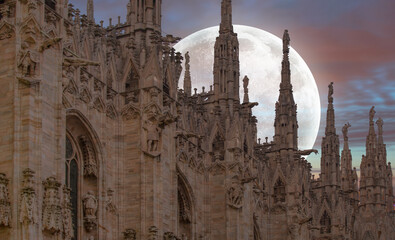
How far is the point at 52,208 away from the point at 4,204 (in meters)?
1.52

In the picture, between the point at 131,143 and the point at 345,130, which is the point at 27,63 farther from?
the point at 345,130

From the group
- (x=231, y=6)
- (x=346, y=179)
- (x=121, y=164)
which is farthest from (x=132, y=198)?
(x=346, y=179)

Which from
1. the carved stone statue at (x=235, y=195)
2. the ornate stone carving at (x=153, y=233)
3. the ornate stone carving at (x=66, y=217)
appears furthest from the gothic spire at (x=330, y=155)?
the ornate stone carving at (x=66, y=217)

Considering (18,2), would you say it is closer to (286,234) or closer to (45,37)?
(45,37)

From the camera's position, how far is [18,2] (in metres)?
29.2

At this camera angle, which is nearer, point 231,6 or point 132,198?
point 132,198

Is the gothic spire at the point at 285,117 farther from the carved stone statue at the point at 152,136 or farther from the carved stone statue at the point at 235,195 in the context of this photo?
the carved stone statue at the point at 152,136

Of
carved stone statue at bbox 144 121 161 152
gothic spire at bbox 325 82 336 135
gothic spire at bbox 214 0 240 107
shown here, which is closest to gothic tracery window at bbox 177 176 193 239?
gothic spire at bbox 214 0 240 107

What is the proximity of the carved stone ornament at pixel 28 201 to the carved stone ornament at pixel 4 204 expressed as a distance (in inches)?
14.9

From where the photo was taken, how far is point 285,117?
61031 millimetres

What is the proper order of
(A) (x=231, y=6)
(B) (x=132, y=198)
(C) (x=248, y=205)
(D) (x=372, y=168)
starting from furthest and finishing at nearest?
(D) (x=372, y=168), (A) (x=231, y=6), (C) (x=248, y=205), (B) (x=132, y=198)

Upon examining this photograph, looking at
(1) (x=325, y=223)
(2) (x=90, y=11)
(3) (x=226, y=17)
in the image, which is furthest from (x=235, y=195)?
(1) (x=325, y=223)

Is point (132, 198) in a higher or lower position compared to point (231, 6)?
lower

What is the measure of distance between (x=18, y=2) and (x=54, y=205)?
669 cm
